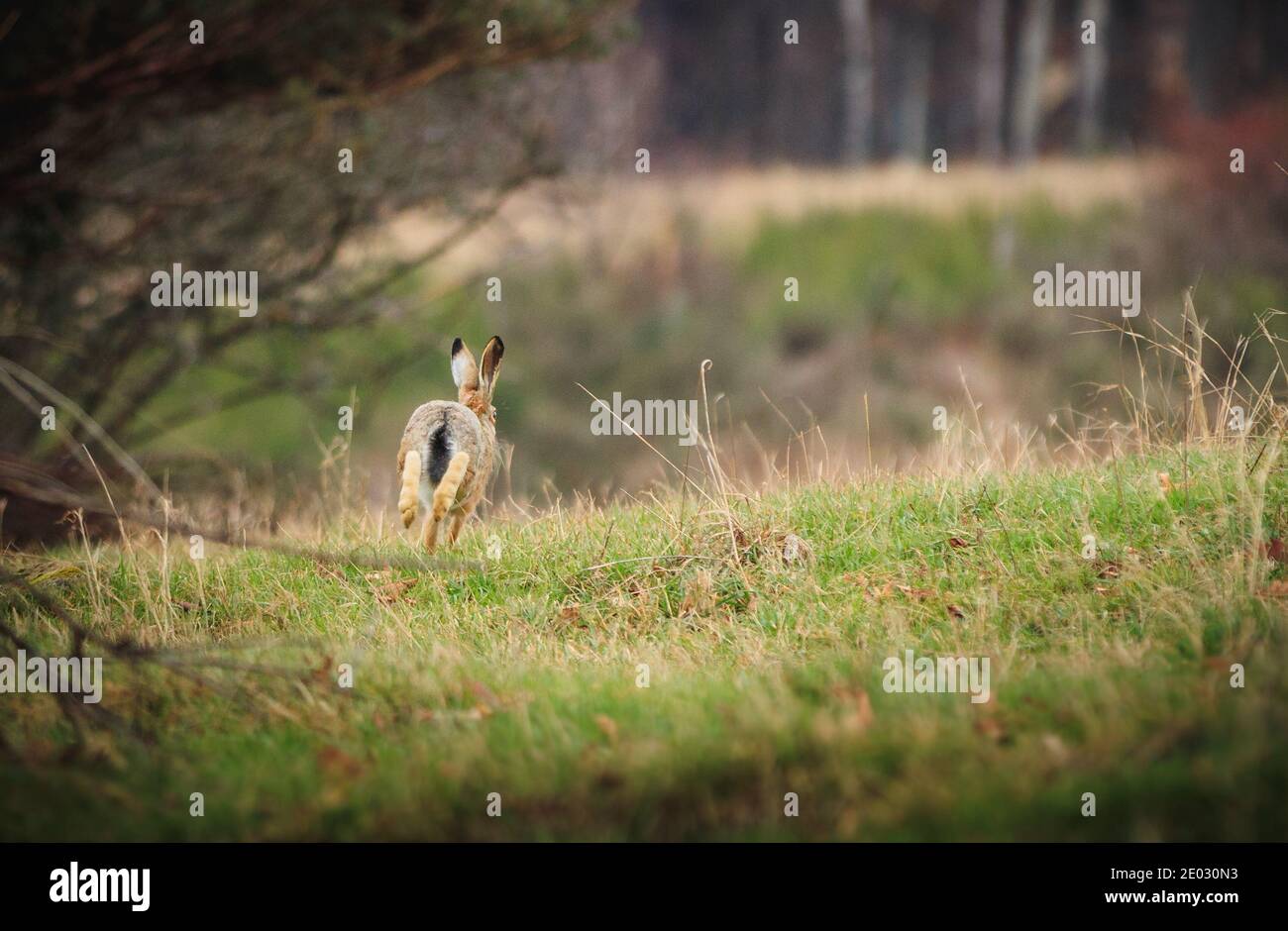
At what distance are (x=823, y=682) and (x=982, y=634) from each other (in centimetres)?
94

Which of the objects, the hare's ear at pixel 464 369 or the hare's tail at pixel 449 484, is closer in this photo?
the hare's tail at pixel 449 484

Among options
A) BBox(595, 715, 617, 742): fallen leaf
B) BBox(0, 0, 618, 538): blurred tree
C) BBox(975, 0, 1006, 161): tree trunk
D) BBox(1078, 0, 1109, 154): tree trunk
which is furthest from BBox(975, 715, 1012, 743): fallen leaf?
BBox(1078, 0, 1109, 154): tree trunk

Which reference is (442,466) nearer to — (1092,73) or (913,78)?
(1092,73)

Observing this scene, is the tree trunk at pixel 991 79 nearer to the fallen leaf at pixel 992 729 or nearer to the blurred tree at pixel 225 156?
the blurred tree at pixel 225 156

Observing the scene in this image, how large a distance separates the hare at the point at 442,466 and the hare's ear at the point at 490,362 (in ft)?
1.09

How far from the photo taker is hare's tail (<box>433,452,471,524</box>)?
253 inches

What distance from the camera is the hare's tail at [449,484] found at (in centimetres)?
644

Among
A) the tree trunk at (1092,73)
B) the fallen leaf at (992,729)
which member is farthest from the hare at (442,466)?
the tree trunk at (1092,73)

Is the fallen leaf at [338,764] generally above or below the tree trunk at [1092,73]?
below

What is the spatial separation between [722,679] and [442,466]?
2.43 meters

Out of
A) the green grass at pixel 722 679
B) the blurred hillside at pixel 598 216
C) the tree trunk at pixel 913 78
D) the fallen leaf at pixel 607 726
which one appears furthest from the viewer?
the tree trunk at pixel 913 78

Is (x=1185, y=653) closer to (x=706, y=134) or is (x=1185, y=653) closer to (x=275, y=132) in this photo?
(x=275, y=132)

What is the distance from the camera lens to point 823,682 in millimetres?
4785

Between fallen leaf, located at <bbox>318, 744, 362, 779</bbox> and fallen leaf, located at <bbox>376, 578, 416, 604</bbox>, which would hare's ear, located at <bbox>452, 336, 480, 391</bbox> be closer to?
fallen leaf, located at <bbox>376, 578, 416, 604</bbox>
